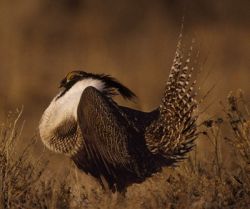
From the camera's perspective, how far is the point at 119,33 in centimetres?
1564

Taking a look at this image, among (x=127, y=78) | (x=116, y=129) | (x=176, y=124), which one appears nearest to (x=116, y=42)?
(x=127, y=78)

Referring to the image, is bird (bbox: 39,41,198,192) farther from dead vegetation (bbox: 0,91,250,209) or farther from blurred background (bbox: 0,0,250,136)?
blurred background (bbox: 0,0,250,136)

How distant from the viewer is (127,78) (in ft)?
43.8

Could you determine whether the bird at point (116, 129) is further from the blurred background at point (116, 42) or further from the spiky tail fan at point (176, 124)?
the blurred background at point (116, 42)

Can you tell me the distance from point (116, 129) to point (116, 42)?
7541 millimetres

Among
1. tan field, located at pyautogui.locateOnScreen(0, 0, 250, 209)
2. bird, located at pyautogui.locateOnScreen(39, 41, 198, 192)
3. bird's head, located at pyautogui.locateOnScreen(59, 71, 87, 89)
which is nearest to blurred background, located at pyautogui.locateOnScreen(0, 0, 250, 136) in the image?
tan field, located at pyautogui.locateOnScreen(0, 0, 250, 209)

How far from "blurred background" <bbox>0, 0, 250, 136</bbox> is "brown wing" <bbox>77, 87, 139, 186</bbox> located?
3.86m

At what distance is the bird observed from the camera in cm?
763

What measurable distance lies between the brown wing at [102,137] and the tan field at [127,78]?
0.16 meters

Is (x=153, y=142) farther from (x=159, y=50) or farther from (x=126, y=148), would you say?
(x=159, y=50)

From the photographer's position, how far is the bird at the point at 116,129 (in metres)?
7.63

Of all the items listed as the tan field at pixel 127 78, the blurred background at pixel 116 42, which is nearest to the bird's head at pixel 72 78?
the tan field at pixel 127 78

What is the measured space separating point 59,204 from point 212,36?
8292 millimetres

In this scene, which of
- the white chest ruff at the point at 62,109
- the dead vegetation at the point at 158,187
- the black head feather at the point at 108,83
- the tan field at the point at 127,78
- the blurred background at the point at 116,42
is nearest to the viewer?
the dead vegetation at the point at 158,187
